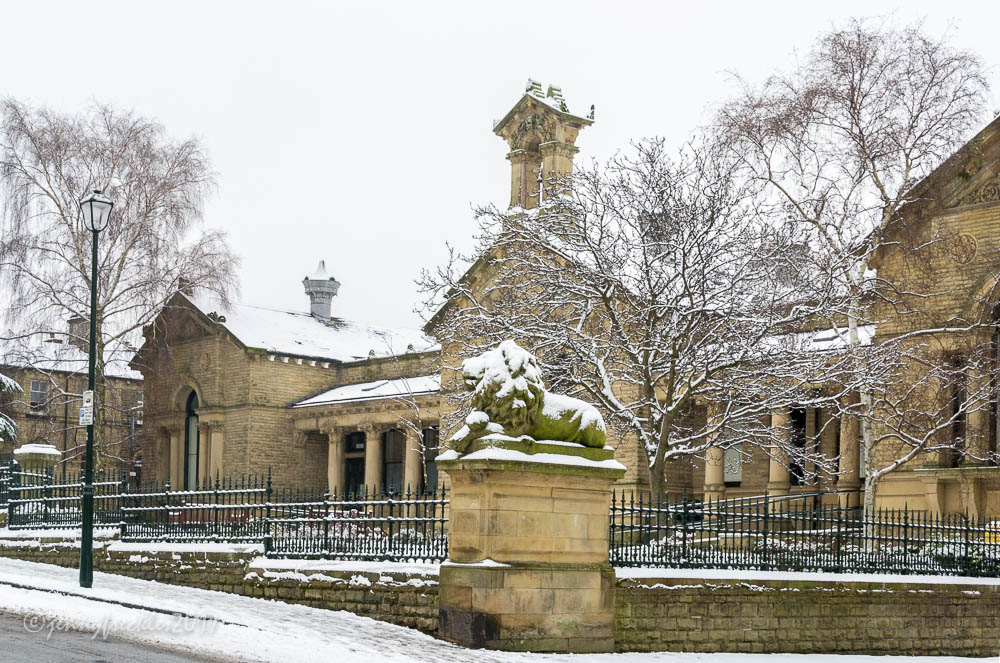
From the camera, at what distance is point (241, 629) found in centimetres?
1274

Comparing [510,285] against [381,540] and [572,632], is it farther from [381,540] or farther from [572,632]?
[572,632]

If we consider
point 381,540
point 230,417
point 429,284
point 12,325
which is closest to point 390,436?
point 230,417

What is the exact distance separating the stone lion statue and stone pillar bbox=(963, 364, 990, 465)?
1093 centimetres

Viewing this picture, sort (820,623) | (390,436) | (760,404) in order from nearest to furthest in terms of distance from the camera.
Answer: (820,623)
(760,404)
(390,436)

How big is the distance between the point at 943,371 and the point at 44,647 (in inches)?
662

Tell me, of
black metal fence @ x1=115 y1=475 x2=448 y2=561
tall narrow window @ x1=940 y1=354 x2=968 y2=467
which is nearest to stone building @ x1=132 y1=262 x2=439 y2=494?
tall narrow window @ x1=940 y1=354 x2=968 y2=467

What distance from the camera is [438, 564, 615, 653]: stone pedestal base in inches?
531

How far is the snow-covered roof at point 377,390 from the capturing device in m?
40.2

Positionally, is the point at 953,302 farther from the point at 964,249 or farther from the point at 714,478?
the point at 714,478

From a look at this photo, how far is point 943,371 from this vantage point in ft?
75.7

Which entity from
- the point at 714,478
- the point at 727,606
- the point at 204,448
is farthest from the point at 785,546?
the point at 204,448

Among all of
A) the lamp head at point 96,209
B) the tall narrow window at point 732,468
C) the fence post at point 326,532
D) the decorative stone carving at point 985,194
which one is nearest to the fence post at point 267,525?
the fence post at point 326,532

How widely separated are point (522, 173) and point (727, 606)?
20.6m

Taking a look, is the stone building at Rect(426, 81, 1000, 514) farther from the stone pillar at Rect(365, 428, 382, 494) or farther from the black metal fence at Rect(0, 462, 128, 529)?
the stone pillar at Rect(365, 428, 382, 494)
